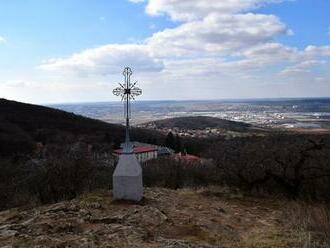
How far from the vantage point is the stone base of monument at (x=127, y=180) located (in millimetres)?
12070

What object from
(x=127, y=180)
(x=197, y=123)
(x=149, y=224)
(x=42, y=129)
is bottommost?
(x=197, y=123)

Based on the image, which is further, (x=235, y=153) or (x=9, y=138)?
(x=9, y=138)

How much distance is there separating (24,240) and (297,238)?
5077 millimetres

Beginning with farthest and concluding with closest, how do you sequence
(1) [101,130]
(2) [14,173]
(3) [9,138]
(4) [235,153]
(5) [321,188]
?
(1) [101,130] < (3) [9,138] < (2) [14,173] < (4) [235,153] < (5) [321,188]

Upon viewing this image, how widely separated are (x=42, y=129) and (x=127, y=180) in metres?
71.1

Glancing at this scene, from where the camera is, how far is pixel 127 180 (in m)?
12.1

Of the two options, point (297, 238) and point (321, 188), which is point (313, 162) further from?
point (297, 238)

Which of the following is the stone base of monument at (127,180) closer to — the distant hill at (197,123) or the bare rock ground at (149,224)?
the bare rock ground at (149,224)

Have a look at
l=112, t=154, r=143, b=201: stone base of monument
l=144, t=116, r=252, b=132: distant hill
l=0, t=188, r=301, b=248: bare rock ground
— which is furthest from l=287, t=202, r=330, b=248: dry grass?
l=144, t=116, r=252, b=132: distant hill

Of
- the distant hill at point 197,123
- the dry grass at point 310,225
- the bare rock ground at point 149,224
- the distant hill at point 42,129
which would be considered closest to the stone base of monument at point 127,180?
the bare rock ground at point 149,224

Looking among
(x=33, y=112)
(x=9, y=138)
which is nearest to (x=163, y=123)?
(x=33, y=112)

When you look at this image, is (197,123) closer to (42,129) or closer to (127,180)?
(42,129)

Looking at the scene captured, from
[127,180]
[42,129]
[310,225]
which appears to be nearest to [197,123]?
[42,129]

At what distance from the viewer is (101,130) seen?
90.9m
